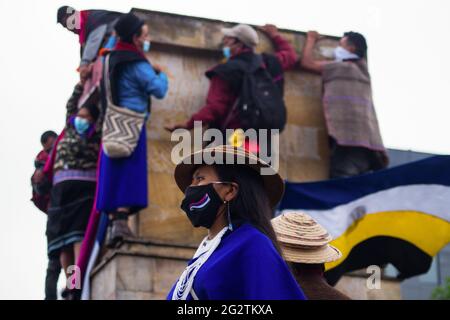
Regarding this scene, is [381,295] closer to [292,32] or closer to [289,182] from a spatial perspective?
[289,182]

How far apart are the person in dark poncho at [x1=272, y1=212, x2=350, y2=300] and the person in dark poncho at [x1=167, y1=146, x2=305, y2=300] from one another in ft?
2.03

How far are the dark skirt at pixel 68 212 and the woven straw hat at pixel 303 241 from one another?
8.21 metres

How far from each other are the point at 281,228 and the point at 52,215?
28.2 feet

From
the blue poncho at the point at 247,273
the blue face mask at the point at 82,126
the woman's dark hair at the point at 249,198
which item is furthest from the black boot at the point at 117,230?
the blue poncho at the point at 247,273

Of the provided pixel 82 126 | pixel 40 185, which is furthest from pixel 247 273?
pixel 40 185

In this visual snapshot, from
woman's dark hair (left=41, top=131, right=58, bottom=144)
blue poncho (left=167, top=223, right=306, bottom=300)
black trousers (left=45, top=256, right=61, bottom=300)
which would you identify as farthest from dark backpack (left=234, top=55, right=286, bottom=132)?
blue poncho (left=167, top=223, right=306, bottom=300)

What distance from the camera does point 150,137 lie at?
17.3 m

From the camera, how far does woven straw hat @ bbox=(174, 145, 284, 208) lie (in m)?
6.96

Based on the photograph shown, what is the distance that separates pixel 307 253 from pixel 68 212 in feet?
28.8

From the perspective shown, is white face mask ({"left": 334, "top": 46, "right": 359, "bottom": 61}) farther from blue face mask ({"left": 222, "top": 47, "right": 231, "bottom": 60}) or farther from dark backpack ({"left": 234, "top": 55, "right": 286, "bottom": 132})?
blue face mask ({"left": 222, "top": 47, "right": 231, "bottom": 60})

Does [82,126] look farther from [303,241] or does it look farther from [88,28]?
[303,241]
